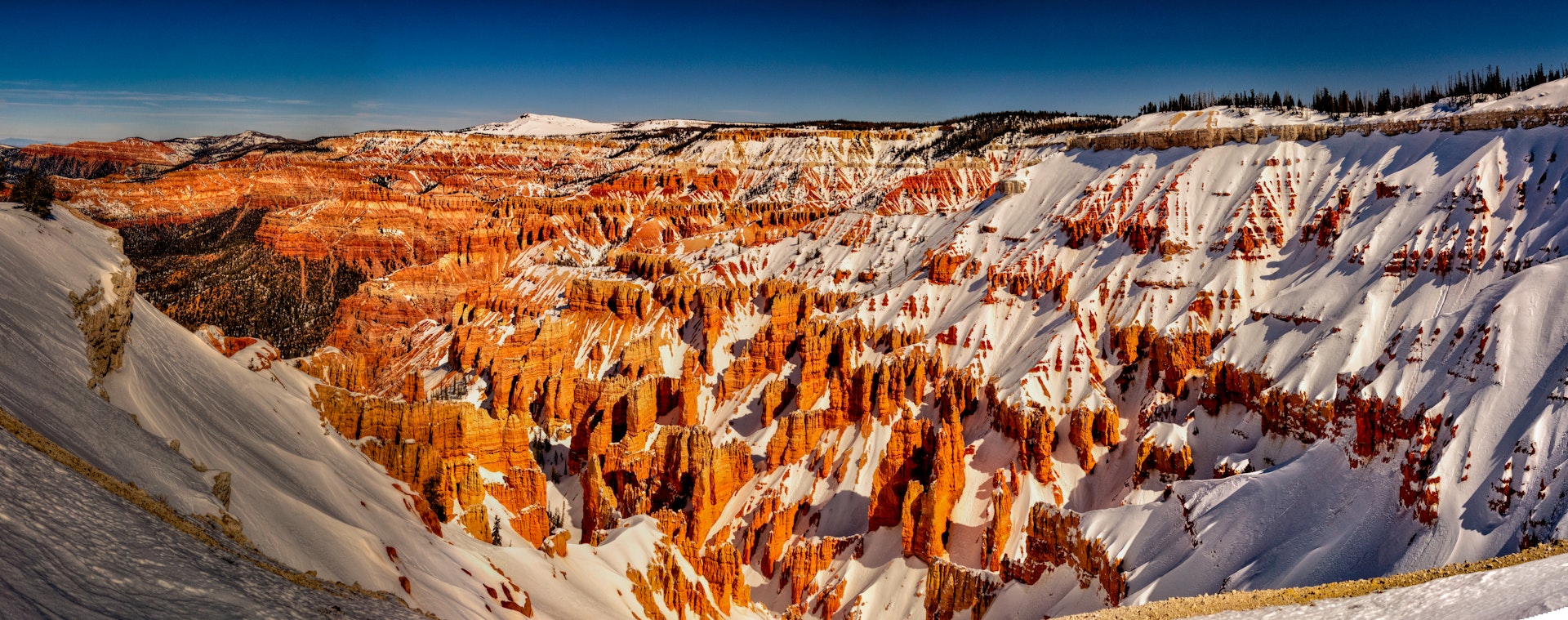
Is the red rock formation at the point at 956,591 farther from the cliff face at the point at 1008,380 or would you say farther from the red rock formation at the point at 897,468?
the red rock formation at the point at 897,468

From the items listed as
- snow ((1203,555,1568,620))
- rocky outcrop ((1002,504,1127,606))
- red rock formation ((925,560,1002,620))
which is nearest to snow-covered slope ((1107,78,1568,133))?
rocky outcrop ((1002,504,1127,606))

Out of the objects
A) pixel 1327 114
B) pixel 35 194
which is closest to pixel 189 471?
pixel 35 194

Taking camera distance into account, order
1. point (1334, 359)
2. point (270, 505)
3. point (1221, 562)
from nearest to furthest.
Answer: point (270, 505) → point (1221, 562) → point (1334, 359)

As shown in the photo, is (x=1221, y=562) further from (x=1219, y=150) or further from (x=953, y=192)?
(x=953, y=192)

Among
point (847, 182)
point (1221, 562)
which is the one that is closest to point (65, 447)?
point (1221, 562)

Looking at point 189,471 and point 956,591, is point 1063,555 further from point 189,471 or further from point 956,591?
point 189,471

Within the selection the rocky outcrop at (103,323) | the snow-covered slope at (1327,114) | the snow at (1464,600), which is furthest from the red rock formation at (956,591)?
the snow-covered slope at (1327,114)
